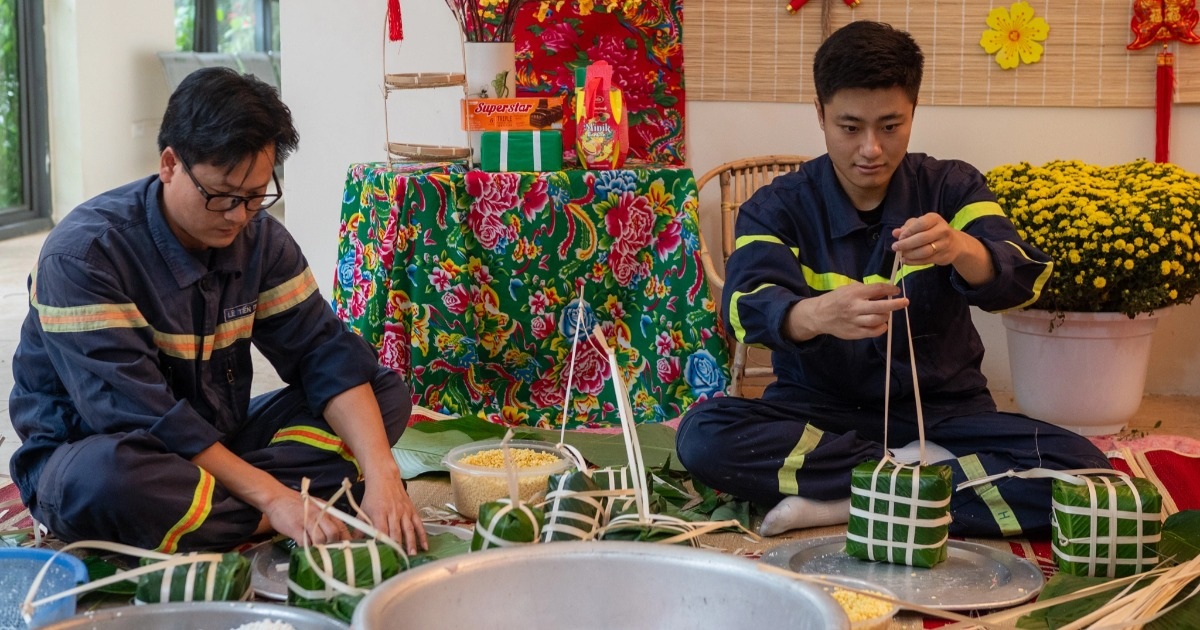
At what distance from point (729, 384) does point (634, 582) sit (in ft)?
6.23

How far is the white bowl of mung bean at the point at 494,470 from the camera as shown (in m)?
2.14

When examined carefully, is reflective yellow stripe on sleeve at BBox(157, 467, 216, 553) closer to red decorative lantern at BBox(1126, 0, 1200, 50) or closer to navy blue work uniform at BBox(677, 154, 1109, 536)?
navy blue work uniform at BBox(677, 154, 1109, 536)

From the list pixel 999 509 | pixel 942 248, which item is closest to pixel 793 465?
pixel 999 509

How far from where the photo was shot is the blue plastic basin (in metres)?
1.44

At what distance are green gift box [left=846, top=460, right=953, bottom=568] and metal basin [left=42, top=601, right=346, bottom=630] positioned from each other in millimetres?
950

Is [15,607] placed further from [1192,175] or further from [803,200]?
[1192,175]

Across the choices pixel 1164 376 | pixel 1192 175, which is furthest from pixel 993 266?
pixel 1164 376

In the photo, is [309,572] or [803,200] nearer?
[309,572]

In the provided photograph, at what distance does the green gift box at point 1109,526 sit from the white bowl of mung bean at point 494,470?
813 millimetres

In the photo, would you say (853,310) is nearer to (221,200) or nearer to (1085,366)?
(221,200)

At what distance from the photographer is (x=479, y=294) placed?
296cm

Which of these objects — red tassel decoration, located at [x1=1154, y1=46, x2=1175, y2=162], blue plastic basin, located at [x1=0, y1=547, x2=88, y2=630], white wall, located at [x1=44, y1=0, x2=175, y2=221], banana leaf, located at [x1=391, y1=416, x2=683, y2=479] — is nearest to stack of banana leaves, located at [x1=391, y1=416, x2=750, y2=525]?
banana leaf, located at [x1=391, y1=416, x2=683, y2=479]

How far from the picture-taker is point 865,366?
2.23m

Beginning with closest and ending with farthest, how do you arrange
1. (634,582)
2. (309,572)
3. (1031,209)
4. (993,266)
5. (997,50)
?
1. (634,582)
2. (309,572)
3. (993,266)
4. (1031,209)
5. (997,50)
